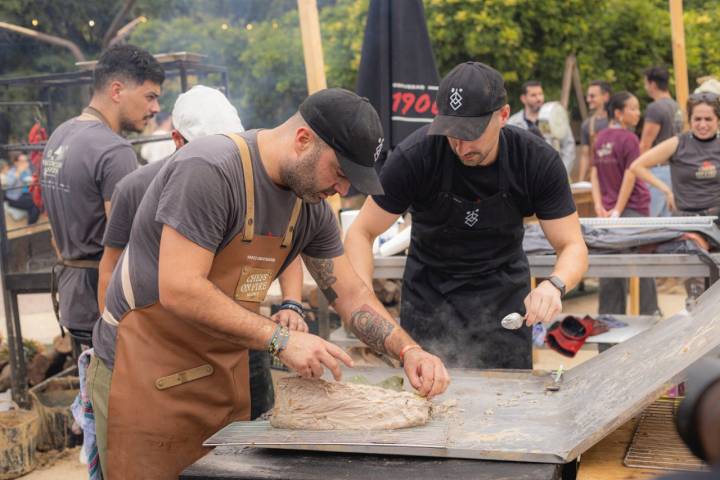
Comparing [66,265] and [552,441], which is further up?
[66,265]

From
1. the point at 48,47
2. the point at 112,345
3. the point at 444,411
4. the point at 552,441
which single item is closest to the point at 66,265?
the point at 112,345

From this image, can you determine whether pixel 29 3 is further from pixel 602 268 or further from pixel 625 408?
pixel 625 408

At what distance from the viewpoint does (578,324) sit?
16.7 feet

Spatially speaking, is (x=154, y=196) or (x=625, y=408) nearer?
(x=625, y=408)

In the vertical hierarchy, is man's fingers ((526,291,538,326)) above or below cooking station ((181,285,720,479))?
above

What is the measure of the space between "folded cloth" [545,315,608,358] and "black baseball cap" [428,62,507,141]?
2238 millimetres

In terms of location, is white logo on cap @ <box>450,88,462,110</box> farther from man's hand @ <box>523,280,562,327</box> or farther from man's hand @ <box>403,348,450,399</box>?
man's hand @ <box>403,348,450,399</box>

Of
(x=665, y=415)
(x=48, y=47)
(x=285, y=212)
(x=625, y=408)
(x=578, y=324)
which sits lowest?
(x=578, y=324)

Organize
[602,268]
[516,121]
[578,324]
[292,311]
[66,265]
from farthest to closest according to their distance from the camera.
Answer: [516,121] → [578,324] → [602,268] → [66,265] → [292,311]

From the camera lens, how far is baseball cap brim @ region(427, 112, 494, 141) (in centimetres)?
308

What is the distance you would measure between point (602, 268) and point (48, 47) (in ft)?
38.0

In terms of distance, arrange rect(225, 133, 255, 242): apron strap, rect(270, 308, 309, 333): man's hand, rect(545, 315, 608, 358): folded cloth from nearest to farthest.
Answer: rect(225, 133, 255, 242): apron strap, rect(270, 308, 309, 333): man's hand, rect(545, 315, 608, 358): folded cloth

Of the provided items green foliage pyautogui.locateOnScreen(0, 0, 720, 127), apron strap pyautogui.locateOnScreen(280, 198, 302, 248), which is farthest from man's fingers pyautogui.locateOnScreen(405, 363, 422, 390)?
green foliage pyautogui.locateOnScreen(0, 0, 720, 127)

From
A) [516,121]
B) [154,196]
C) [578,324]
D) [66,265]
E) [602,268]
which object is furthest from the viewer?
[516,121]
